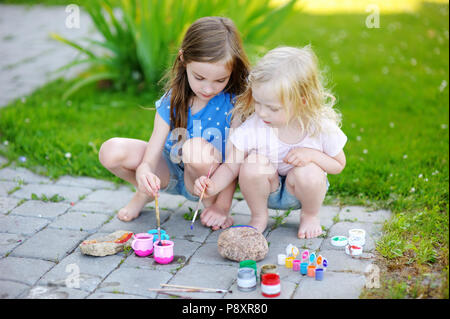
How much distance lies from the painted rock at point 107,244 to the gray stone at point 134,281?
150 millimetres

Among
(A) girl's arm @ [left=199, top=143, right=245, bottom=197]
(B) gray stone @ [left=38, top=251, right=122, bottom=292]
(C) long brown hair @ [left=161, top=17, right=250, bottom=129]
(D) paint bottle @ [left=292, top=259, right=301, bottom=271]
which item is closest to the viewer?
(B) gray stone @ [left=38, top=251, right=122, bottom=292]

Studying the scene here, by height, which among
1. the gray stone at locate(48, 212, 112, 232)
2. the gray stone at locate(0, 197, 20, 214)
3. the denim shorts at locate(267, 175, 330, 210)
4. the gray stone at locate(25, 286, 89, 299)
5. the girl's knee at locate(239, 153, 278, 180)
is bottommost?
the gray stone at locate(48, 212, 112, 232)

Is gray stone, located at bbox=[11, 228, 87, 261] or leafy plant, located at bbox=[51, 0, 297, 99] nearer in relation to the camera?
gray stone, located at bbox=[11, 228, 87, 261]

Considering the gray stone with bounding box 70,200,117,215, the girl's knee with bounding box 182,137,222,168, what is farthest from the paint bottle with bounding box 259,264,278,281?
the gray stone with bounding box 70,200,117,215

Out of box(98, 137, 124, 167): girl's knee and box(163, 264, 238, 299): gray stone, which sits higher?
box(98, 137, 124, 167): girl's knee

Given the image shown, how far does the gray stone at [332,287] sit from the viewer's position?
2283mm

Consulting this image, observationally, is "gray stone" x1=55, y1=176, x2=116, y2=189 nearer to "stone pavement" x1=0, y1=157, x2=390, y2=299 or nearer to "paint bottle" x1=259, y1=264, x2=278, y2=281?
"stone pavement" x1=0, y1=157, x2=390, y2=299

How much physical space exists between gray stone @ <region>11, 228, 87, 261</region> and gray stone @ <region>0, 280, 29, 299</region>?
0.27 metres

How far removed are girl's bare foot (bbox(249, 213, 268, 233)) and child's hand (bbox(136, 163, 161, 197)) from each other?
1.77 ft

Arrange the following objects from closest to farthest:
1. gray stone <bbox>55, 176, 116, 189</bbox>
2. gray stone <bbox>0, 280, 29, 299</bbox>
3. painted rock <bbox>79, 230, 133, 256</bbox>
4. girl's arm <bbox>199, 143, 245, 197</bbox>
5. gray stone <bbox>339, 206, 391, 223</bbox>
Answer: gray stone <bbox>0, 280, 29, 299</bbox>
painted rock <bbox>79, 230, 133, 256</bbox>
girl's arm <bbox>199, 143, 245, 197</bbox>
gray stone <bbox>339, 206, 391, 223</bbox>
gray stone <bbox>55, 176, 116, 189</bbox>

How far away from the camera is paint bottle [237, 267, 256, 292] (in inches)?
91.4

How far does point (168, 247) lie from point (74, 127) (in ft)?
7.46

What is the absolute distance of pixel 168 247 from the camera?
8.40 feet
